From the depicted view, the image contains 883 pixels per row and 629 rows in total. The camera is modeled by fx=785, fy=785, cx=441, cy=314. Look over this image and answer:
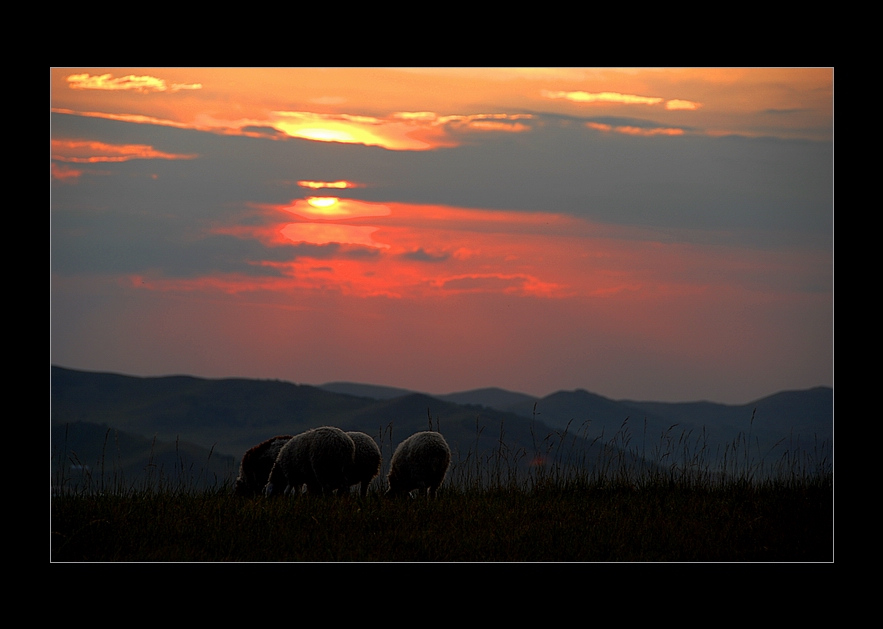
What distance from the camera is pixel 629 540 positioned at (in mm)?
7430

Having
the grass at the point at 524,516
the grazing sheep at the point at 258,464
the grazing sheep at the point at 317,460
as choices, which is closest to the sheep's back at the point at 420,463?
the grass at the point at 524,516

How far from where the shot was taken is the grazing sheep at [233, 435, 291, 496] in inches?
440

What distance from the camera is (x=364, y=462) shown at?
1070cm

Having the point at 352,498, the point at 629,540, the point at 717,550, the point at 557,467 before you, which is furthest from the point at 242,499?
the point at 717,550

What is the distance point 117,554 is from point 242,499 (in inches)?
83.0

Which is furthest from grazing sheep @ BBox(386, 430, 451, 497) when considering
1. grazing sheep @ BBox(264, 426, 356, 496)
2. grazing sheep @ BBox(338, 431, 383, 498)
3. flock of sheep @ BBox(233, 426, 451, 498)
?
grazing sheep @ BBox(264, 426, 356, 496)

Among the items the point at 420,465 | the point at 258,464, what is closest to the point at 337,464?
the point at 420,465

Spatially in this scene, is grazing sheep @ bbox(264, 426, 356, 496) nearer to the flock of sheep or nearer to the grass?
the flock of sheep

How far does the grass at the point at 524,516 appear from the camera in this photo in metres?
7.15

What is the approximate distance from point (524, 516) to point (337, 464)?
2.95m

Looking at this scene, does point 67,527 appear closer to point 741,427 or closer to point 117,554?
point 117,554

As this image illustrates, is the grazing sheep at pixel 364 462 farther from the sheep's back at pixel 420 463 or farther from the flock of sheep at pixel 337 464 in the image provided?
the sheep's back at pixel 420 463

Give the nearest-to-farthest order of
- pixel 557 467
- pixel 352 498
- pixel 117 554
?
pixel 117 554 < pixel 352 498 < pixel 557 467

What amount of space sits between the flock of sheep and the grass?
61 centimetres
